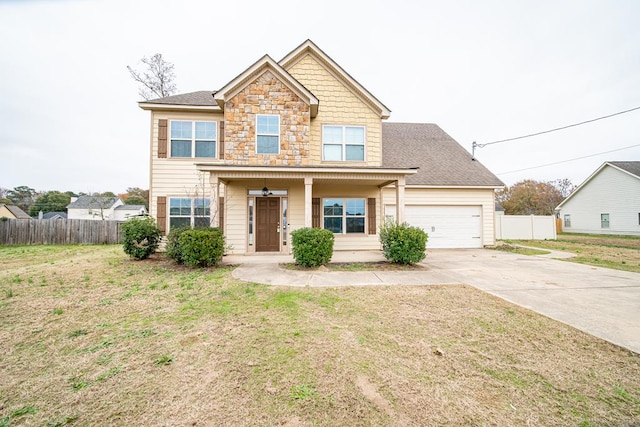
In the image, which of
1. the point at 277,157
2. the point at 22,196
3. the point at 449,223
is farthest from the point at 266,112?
the point at 22,196

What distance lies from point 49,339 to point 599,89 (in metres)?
32.7

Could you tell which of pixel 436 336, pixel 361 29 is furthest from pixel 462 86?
pixel 436 336

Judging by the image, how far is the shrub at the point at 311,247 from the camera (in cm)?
752

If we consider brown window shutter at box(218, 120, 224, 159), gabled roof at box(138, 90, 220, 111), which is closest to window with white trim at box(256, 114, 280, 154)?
brown window shutter at box(218, 120, 224, 159)

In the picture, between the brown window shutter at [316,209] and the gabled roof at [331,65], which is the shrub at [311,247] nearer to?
the brown window shutter at [316,209]

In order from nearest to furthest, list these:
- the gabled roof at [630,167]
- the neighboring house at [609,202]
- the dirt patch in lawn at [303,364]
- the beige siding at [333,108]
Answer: the dirt patch in lawn at [303,364]
the beige siding at [333,108]
the gabled roof at [630,167]
the neighboring house at [609,202]

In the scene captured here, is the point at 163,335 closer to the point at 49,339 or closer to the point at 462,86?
the point at 49,339

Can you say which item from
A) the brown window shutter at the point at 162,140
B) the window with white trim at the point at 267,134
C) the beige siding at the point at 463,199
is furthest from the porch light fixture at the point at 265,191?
the beige siding at the point at 463,199

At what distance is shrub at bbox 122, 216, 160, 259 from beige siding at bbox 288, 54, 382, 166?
676cm

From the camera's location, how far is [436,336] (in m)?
3.40

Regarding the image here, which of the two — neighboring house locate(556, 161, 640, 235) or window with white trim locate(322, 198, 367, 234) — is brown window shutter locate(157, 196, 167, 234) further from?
neighboring house locate(556, 161, 640, 235)

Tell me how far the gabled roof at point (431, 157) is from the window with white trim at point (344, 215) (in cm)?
284

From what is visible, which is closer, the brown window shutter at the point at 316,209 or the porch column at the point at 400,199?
the porch column at the point at 400,199

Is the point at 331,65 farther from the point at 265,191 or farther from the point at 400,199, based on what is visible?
the point at 400,199
